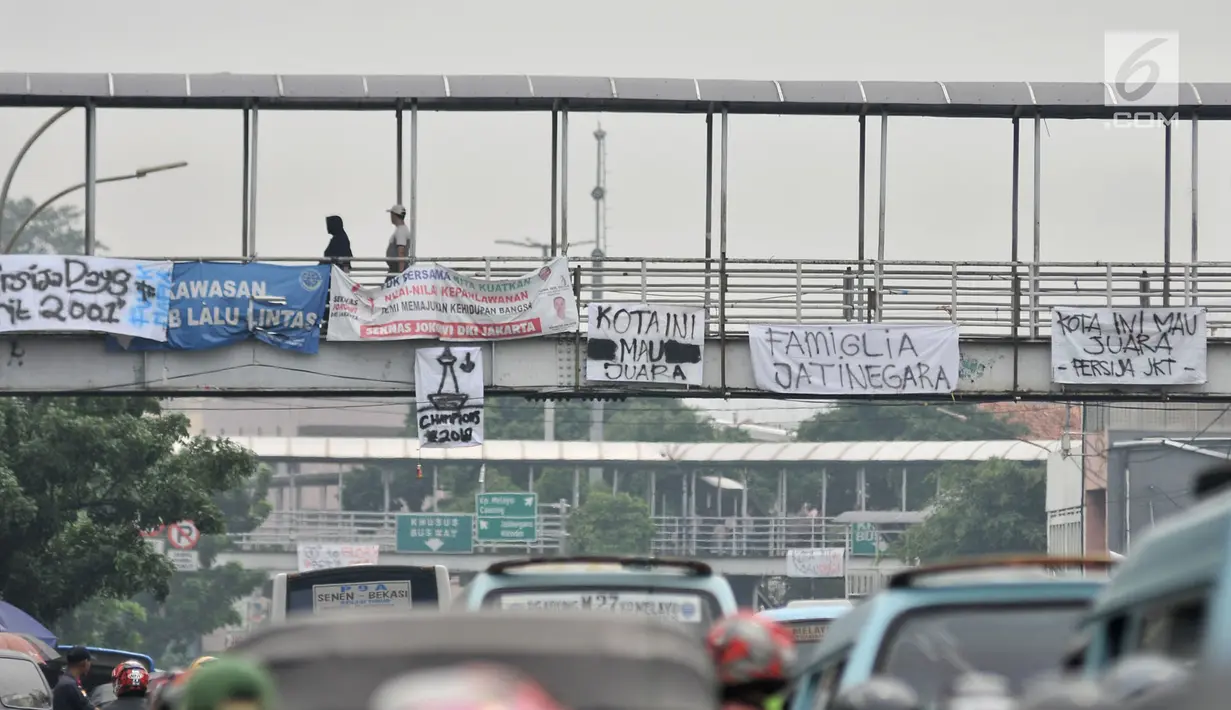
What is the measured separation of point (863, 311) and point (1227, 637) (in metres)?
19.1

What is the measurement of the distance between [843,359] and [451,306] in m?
4.05

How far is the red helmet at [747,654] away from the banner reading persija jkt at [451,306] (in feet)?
52.9

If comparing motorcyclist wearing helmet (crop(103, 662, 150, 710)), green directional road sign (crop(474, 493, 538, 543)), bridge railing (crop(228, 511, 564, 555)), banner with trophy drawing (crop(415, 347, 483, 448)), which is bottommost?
bridge railing (crop(228, 511, 564, 555))

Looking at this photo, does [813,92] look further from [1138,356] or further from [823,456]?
[823,456]

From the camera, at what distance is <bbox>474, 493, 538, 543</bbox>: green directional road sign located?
224 feet

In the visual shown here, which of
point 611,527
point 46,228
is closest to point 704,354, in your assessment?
point 611,527

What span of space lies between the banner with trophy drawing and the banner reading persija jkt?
20 cm

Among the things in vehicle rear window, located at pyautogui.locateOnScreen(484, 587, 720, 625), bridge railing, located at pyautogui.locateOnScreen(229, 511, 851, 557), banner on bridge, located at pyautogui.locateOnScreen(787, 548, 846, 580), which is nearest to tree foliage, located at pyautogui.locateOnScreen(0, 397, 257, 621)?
vehicle rear window, located at pyautogui.locateOnScreen(484, 587, 720, 625)

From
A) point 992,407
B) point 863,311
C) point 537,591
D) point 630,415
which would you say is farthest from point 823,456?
point 537,591

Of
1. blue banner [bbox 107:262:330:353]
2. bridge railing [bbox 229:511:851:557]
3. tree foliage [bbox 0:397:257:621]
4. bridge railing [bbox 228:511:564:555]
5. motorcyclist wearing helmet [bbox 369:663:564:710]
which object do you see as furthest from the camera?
bridge railing [bbox 229:511:851:557]

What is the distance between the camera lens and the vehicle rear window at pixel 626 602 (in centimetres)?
835

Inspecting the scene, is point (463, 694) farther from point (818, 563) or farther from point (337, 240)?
point (818, 563)

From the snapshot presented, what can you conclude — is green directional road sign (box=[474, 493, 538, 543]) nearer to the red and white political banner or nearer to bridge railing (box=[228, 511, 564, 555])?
the red and white political banner

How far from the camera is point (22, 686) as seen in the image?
53.1 feet
